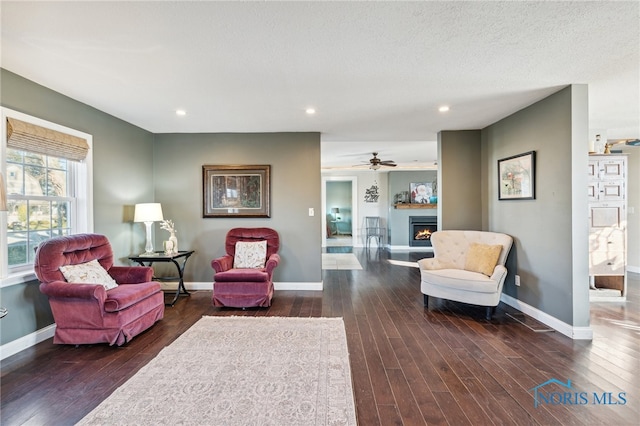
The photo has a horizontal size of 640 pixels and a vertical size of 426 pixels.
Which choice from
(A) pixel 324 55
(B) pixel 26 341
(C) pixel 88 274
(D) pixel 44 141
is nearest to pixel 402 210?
(A) pixel 324 55

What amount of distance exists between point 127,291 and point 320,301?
7.40 ft

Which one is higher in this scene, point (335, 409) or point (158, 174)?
point (158, 174)

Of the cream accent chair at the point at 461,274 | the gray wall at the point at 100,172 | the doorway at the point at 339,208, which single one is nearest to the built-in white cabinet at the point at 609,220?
the cream accent chair at the point at 461,274

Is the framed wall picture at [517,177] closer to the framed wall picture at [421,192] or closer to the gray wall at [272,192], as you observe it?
the gray wall at [272,192]

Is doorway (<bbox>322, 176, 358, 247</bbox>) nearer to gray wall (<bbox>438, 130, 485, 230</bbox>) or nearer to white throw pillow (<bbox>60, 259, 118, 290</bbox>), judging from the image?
gray wall (<bbox>438, 130, 485, 230</bbox>)

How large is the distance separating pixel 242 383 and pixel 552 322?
126 inches

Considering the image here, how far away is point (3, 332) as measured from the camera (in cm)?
248

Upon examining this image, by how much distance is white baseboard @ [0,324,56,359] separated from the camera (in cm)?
249

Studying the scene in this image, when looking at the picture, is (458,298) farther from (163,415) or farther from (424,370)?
(163,415)

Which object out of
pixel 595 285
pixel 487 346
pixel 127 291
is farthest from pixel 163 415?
pixel 595 285

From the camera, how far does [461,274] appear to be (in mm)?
3512

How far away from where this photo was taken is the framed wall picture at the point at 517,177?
3375 millimetres

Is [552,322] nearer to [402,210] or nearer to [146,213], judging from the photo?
[146,213]

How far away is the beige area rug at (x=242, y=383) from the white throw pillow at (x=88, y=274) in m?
0.99
